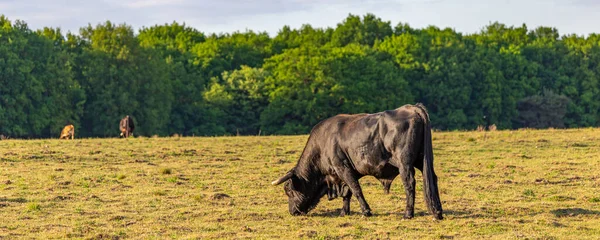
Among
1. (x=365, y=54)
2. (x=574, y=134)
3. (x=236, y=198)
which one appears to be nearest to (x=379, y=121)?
(x=236, y=198)

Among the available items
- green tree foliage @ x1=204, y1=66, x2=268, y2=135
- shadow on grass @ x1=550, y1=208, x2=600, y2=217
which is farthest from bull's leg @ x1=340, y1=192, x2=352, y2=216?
green tree foliage @ x1=204, y1=66, x2=268, y2=135

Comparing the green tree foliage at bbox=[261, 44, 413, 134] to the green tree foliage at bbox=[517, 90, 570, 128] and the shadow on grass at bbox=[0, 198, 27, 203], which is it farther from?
the shadow on grass at bbox=[0, 198, 27, 203]

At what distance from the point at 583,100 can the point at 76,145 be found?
76.9 m

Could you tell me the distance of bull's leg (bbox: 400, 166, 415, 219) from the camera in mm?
17078

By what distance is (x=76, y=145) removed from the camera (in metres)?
34.8

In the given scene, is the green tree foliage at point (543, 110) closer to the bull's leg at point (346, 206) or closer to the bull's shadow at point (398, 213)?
the bull's shadow at point (398, 213)

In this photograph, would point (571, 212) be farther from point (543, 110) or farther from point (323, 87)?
point (543, 110)

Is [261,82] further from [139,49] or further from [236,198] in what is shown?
[236,198]

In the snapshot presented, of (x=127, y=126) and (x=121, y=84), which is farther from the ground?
(x=121, y=84)

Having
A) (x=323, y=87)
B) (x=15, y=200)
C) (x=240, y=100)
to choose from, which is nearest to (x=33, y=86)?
(x=240, y=100)

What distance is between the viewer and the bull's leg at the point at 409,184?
1708 centimetres

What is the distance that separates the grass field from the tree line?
37.8 meters

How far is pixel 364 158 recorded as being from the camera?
17.8 m

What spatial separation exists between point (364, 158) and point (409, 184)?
1.17m
